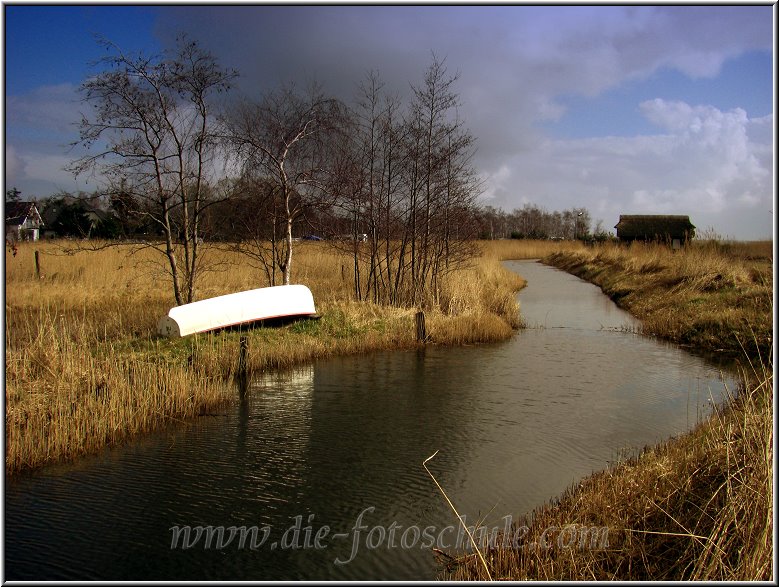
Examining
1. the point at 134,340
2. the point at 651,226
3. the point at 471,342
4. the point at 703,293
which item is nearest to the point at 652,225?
the point at 651,226

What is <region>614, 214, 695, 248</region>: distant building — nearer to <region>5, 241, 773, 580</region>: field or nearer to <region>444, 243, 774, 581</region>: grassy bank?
<region>5, 241, 773, 580</region>: field

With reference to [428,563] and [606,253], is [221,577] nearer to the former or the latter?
[428,563]

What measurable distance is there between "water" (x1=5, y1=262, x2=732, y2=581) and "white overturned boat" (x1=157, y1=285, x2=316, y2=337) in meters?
1.64

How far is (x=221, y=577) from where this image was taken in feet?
14.9

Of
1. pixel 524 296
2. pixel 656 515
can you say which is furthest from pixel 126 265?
pixel 656 515

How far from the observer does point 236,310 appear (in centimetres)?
1157

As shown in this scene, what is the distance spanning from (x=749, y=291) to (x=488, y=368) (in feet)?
24.7

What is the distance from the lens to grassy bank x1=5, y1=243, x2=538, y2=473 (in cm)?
682

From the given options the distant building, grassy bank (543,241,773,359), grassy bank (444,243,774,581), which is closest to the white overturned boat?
grassy bank (444,243,774,581)

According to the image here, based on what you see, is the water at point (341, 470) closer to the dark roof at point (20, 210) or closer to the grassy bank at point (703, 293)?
the grassy bank at point (703, 293)

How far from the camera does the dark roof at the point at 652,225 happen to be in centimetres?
4647

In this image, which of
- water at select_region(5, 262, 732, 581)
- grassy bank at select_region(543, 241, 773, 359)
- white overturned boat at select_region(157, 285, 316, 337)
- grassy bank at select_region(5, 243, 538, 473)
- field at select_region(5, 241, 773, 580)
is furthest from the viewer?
grassy bank at select_region(543, 241, 773, 359)

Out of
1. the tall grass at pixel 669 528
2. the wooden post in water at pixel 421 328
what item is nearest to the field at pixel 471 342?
the tall grass at pixel 669 528

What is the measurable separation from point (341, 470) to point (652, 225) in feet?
152
